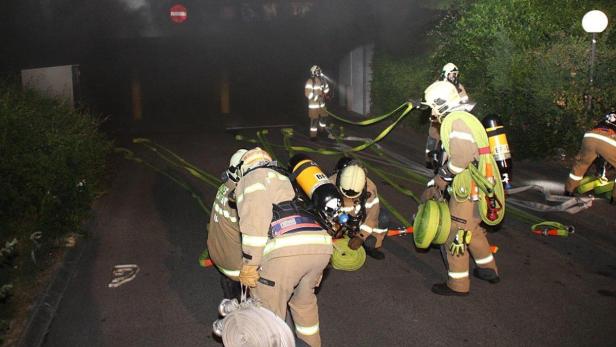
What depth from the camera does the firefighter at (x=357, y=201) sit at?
5.61m

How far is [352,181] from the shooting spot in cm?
561

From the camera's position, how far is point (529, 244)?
7152 mm

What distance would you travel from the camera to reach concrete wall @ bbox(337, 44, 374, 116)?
63.9 feet

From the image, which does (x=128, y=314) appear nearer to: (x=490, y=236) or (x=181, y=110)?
(x=490, y=236)

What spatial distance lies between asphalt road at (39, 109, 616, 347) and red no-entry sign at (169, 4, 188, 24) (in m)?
24.2

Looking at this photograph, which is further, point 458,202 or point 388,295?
point 388,295

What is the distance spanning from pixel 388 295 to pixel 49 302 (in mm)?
3442

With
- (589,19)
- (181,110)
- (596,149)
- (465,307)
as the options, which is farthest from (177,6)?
(465,307)

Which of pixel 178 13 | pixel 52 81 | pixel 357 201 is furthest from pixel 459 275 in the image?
pixel 178 13

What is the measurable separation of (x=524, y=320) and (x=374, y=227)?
6.55 feet

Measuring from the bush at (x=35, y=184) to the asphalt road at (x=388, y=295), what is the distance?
1.82 feet

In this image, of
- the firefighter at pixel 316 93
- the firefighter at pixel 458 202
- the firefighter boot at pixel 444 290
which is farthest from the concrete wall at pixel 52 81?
the firefighter boot at pixel 444 290

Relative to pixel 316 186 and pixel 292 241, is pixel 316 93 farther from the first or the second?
pixel 292 241

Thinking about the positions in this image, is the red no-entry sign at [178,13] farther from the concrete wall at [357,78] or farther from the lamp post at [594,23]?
the lamp post at [594,23]
